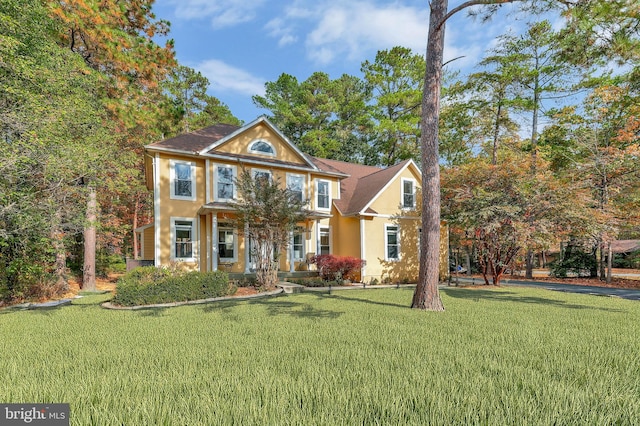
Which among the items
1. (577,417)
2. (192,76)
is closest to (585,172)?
(577,417)

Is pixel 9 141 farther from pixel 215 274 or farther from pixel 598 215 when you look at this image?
pixel 598 215

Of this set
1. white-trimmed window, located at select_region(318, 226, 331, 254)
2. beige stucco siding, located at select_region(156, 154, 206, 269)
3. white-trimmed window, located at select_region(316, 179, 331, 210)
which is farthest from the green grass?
white-trimmed window, located at select_region(316, 179, 331, 210)

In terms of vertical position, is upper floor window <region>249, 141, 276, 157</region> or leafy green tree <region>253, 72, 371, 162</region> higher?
leafy green tree <region>253, 72, 371, 162</region>

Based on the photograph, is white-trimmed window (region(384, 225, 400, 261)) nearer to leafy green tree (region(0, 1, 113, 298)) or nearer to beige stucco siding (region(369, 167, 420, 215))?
beige stucco siding (region(369, 167, 420, 215))

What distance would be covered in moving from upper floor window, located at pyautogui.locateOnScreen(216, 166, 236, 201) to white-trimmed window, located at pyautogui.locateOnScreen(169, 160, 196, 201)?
104 cm

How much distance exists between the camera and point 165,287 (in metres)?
9.64

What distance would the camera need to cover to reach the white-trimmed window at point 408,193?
1716 cm

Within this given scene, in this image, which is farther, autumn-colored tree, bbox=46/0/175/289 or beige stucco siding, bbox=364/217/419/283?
beige stucco siding, bbox=364/217/419/283

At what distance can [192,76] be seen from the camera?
3362 centimetres

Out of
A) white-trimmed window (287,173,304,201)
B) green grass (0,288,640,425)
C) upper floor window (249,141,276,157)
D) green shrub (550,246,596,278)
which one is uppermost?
upper floor window (249,141,276,157)

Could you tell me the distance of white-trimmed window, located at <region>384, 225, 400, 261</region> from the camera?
16.6 meters

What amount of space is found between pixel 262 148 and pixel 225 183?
267 cm

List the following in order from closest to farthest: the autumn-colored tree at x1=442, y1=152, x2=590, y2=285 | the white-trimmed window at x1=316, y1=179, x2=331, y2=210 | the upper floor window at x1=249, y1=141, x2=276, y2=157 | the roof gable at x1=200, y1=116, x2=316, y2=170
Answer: the autumn-colored tree at x1=442, y1=152, x2=590, y2=285 < the roof gable at x1=200, y1=116, x2=316, y2=170 < the upper floor window at x1=249, y1=141, x2=276, y2=157 < the white-trimmed window at x1=316, y1=179, x2=331, y2=210

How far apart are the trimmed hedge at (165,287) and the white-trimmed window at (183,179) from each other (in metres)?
4.51
